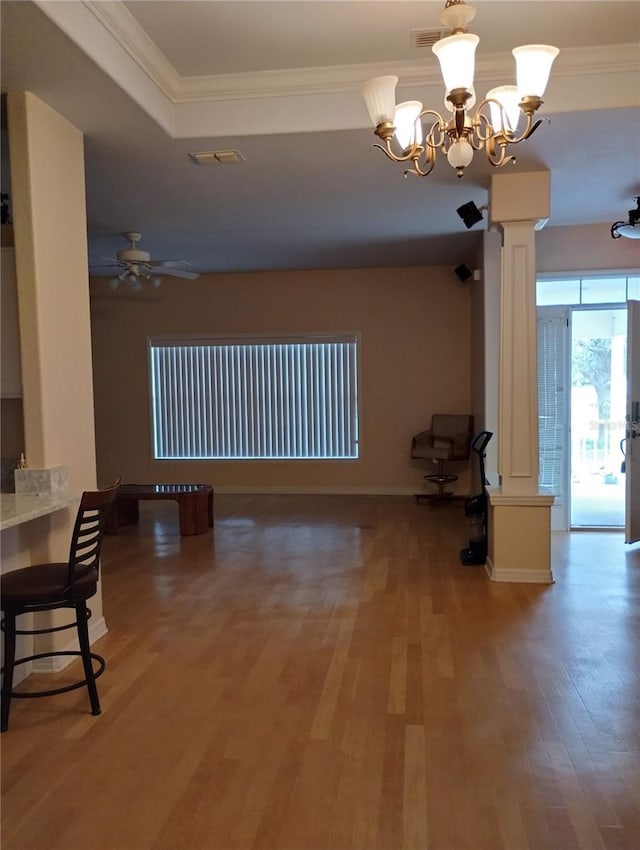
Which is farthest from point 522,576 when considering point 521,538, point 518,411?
point 518,411

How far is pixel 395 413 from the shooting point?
26.6 ft

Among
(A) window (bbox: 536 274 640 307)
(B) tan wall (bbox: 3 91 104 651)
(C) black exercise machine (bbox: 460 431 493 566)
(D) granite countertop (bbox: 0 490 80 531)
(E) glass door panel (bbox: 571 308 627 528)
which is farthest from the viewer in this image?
(E) glass door panel (bbox: 571 308 627 528)

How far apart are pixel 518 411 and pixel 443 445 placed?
296 centimetres

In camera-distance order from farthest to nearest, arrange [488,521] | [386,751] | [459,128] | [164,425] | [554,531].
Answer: [164,425], [554,531], [488,521], [459,128], [386,751]

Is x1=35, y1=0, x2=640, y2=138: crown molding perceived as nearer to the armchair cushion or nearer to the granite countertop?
the granite countertop

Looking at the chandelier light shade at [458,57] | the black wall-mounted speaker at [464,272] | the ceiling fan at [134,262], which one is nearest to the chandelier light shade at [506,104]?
the chandelier light shade at [458,57]

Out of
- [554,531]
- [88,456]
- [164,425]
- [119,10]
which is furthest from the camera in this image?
[164,425]

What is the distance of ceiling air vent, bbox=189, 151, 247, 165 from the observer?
3.83m

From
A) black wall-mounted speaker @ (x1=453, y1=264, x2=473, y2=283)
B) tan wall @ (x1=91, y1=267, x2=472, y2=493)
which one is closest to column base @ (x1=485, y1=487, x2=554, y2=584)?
tan wall @ (x1=91, y1=267, x2=472, y2=493)

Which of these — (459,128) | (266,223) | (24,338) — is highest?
(266,223)

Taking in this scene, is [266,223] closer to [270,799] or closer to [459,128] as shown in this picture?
[459,128]

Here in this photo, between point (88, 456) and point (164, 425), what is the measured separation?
17.0 ft

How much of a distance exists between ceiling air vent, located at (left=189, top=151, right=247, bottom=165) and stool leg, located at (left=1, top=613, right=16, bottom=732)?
2775 millimetres

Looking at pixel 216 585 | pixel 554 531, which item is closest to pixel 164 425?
pixel 216 585
